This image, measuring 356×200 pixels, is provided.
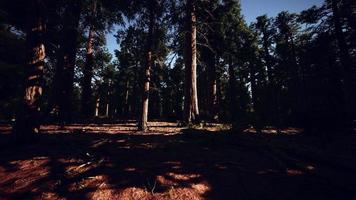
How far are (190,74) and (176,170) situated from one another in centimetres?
870

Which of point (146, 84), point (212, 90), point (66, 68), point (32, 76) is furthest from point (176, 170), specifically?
point (212, 90)

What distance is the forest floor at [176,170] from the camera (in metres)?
4.68

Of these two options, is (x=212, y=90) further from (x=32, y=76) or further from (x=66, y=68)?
(x=32, y=76)

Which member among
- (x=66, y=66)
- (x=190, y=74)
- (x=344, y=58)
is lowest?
(x=190, y=74)

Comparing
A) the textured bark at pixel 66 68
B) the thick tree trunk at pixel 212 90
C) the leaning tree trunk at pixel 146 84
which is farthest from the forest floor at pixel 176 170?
the thick tree trunk at pixel 212 90

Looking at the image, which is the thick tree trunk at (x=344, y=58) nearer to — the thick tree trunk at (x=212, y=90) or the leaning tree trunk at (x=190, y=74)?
the thick tree trunk at (x=212, y=90)

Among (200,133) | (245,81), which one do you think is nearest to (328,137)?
(200,133)

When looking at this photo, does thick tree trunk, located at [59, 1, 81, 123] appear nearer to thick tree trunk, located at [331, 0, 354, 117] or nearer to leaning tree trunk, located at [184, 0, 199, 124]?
leaning tree trunk, located at [184, 0, 199, 124]

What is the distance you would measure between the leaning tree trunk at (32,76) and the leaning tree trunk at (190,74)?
735 cm

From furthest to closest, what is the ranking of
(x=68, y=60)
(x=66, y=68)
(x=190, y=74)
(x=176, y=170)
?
1. (x=68, y=60)
2. (x=66, y=68)
3. (x=190, y=74)
4. (x=176, y=170)

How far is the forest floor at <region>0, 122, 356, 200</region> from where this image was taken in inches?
184

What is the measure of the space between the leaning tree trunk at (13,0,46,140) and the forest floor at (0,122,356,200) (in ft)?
2.16

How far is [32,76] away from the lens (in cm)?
815

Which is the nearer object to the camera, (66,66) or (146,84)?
(146,84)
